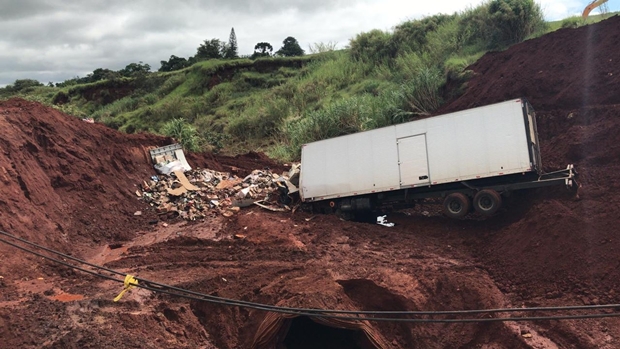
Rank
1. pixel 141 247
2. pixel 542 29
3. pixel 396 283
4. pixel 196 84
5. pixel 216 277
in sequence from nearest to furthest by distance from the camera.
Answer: pixel 396 283 → pixel 216 277 → pixel 141 247 → pixel 542 29 → pixel 196 84

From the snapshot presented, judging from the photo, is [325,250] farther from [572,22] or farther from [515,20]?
[572,22]

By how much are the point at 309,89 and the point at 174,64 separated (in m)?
33.3

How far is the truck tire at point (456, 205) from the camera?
13.0 meters

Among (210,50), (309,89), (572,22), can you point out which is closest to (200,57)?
(210,50)

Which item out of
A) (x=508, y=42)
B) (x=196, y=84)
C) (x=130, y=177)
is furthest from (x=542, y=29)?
(x=196, y=84)

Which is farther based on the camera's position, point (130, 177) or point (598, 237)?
point (130, 177)

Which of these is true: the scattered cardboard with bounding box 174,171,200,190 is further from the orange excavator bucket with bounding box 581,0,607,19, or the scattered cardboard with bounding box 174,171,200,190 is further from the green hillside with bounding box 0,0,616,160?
the orange excavator bucket with bounding box 581,0,607,19

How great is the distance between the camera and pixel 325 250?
41.6ft

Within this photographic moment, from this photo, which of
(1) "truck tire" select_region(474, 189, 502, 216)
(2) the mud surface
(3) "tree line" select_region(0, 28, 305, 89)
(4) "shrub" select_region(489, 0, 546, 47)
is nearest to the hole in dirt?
(2) the mud surface

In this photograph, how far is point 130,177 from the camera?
18328 mm

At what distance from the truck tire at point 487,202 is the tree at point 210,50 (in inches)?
1953

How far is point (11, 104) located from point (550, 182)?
1798 cm

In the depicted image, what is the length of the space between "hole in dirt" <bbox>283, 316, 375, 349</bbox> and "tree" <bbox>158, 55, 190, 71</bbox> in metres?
54.8

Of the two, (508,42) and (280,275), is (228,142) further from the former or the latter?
(280,275)
